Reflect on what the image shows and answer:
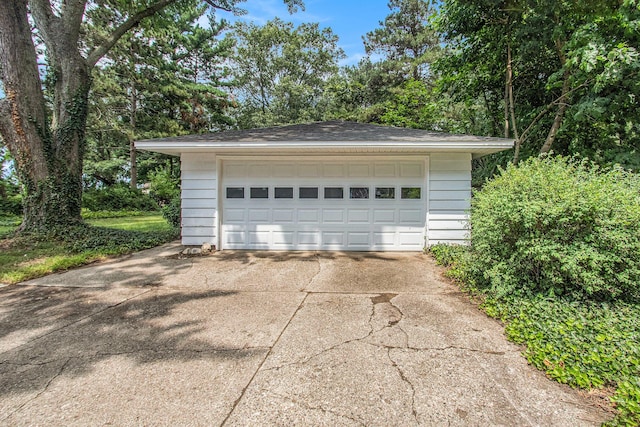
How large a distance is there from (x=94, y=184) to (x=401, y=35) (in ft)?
75.8

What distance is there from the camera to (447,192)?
6773mm

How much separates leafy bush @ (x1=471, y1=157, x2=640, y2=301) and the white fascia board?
244 centimetres

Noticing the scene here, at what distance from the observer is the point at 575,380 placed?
85.5 inches

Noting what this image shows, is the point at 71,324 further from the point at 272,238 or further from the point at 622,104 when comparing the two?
the point at 622,104

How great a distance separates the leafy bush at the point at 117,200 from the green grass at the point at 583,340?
1894 centimetres

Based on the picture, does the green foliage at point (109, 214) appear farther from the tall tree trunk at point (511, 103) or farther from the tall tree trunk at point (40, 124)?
the tall tree trunk at point (511, 103)

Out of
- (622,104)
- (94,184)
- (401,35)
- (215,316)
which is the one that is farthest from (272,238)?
(94,184)

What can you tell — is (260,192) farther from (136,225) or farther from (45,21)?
(136,225)

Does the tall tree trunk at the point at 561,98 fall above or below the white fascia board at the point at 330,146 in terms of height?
above

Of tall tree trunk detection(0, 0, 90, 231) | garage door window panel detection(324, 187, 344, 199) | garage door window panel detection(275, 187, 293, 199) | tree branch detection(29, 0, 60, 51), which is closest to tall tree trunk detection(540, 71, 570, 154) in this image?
garage door window panel detection(324, 187, 344, 199)

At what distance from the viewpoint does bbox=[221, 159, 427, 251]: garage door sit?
22.7 feet

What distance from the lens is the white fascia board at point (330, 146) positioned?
20.1 feet

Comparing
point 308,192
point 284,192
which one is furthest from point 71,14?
point 308,192

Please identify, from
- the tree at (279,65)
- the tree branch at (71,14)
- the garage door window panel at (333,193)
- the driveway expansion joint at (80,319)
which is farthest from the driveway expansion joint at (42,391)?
the tree at (279,65)
